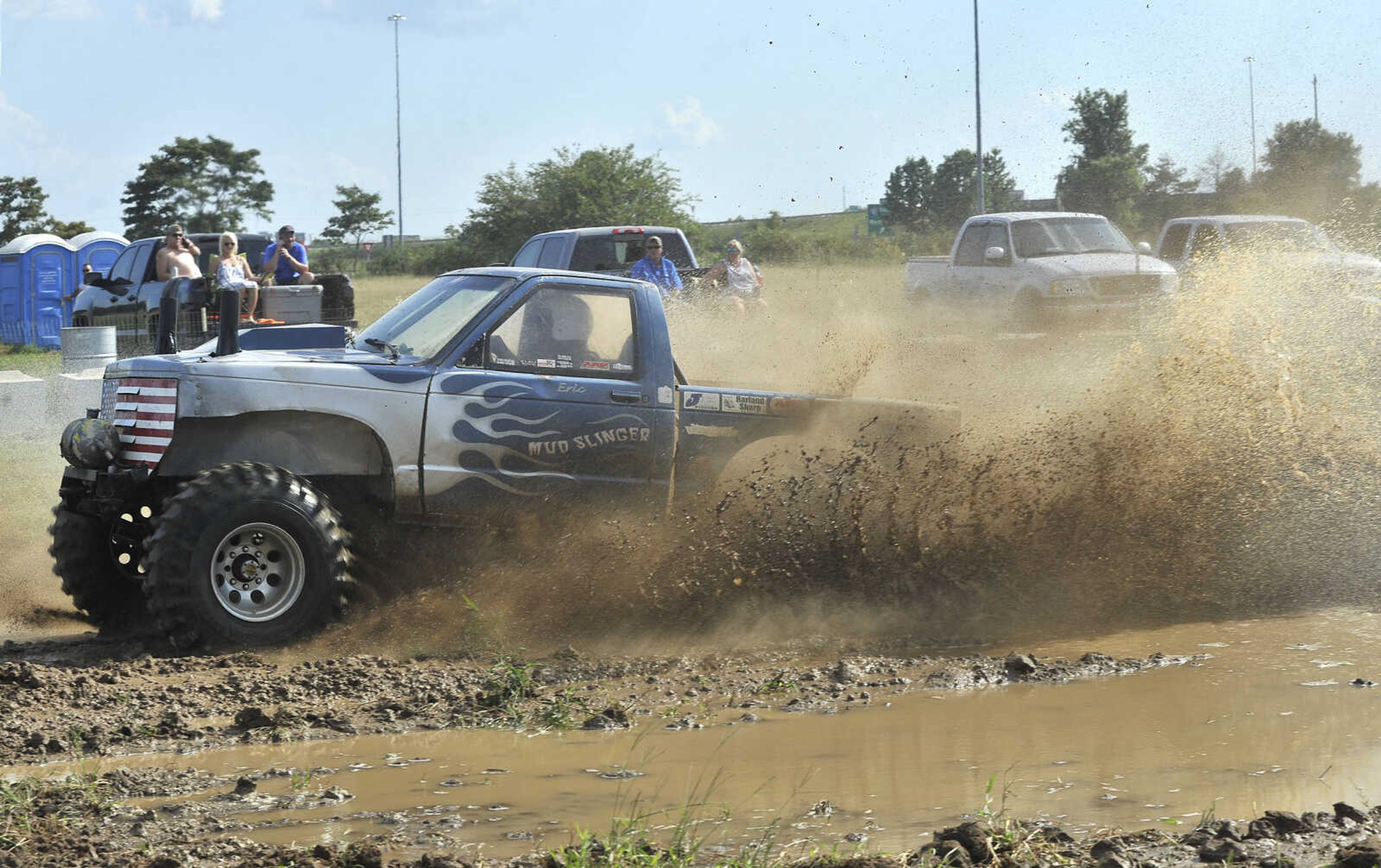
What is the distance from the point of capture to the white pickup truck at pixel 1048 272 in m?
17.0

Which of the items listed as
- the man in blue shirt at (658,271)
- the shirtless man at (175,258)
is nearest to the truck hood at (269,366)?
the man in blue shirt at (658,271)

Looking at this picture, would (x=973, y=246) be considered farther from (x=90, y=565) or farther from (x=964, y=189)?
(x=964, y=189)

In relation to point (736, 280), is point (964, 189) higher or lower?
higher

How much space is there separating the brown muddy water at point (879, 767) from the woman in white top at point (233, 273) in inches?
359

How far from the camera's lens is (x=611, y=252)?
688 inches

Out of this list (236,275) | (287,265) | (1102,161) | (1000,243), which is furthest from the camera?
(1102,161)

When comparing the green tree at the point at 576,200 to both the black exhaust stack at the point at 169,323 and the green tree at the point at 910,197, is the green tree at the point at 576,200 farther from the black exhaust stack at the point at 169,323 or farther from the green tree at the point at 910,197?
the black exhaust stack at the point at 169,323

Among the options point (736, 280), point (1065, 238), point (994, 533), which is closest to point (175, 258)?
point (736, 280)

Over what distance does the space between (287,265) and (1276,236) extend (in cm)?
1261

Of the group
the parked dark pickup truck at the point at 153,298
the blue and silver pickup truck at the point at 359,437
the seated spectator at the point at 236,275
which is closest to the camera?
the blue and silver pickup truck at the point at 359,437

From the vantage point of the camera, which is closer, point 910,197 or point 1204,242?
point 1204,242

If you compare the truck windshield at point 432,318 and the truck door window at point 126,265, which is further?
the truck door window at point 126,265

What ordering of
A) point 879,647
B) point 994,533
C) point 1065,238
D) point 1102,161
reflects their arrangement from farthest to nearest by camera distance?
point 1102,161, point 1065,238, point 994,533, point 879,647

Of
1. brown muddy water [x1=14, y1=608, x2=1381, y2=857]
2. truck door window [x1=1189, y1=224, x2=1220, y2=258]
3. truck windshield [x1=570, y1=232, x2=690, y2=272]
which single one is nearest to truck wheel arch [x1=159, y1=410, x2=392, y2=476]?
brown muddy water [x1=14, y1=608, x2=1381, y2=857]
